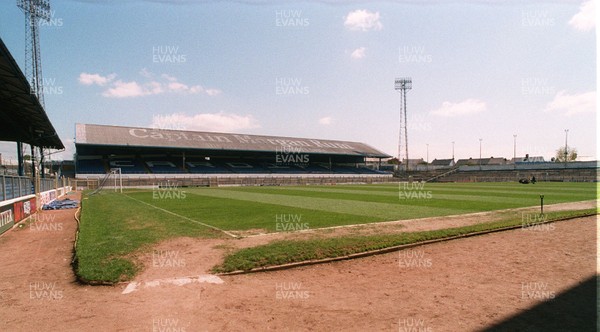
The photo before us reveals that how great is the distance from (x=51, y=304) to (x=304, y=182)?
51.4 metres

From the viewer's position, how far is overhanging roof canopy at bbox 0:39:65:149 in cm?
1375

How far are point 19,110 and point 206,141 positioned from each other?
133 feet

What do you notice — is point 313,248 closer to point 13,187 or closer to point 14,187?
point 13,187

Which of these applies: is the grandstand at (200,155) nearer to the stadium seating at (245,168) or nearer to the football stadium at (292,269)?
the stadium seating at (245,168)

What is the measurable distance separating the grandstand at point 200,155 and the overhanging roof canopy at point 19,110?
16938mm

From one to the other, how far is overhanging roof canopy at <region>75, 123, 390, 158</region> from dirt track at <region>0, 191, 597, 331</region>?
4786cm

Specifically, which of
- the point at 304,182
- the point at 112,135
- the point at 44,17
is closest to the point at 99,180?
the point at 112,135

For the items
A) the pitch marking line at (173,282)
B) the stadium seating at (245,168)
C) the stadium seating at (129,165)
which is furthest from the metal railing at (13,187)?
the stadium seating at (245,168)

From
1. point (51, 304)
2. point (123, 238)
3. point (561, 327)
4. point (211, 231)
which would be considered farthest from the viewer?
point (211, 231)

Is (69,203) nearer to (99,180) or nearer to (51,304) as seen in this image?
(51,304)

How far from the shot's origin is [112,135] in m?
53.2

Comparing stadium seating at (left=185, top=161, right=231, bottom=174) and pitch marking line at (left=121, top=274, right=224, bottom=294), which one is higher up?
stadium seating at (left=185, top=161, right=231, bottom=174)

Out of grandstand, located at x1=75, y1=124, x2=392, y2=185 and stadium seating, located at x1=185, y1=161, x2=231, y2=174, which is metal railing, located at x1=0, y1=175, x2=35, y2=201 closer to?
grandstand, located at x1=75, y1=124, x2=392, y2=185

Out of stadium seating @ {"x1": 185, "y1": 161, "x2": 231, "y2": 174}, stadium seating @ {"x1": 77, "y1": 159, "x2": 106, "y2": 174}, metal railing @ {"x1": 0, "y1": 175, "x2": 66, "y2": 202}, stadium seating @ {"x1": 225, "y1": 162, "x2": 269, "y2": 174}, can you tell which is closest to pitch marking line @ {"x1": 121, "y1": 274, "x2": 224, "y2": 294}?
metal railing @ {"x1": 0, "y1": 175, "x2": 66, "y2": 202}
